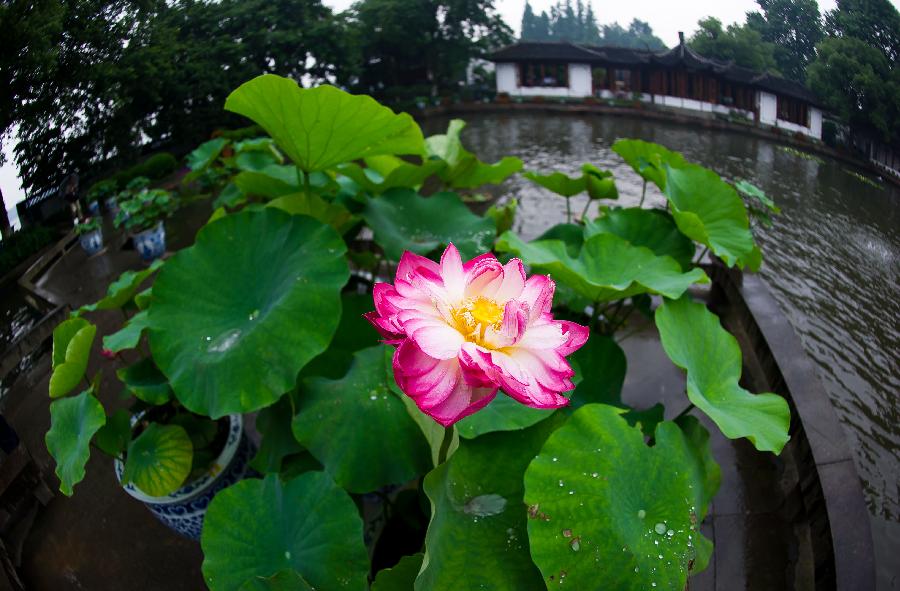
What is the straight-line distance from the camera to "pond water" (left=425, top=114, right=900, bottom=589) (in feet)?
5.61

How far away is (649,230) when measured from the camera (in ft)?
7.19

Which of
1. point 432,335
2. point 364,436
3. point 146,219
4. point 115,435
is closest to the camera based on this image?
point 432,335

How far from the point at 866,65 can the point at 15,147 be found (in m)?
3.19

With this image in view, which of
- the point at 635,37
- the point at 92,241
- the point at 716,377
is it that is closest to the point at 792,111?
the point at 716,377

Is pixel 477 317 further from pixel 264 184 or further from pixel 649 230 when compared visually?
pixel 264 184

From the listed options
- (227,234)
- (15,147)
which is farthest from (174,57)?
(227,234)

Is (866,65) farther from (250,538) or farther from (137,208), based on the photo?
(137,208)

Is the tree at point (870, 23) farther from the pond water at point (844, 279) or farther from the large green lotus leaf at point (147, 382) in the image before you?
the large green lotus leaf at point (147, 382)

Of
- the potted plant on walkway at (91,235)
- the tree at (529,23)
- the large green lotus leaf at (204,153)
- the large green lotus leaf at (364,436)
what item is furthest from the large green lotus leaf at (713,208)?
the tree at (529,23)

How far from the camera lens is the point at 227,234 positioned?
1764 millimetres

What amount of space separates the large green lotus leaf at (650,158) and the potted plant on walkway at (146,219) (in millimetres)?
3785

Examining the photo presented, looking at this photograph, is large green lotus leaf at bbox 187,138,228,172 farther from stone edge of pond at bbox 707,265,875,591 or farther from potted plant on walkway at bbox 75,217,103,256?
stone edge of pond at bbox 707,265,875,591

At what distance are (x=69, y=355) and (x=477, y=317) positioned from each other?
1.45 meters

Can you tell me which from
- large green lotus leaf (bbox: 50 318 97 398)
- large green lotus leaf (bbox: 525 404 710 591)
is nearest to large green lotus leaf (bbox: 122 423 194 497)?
large green lotus leaf (bbox: 50 318 97 398)
